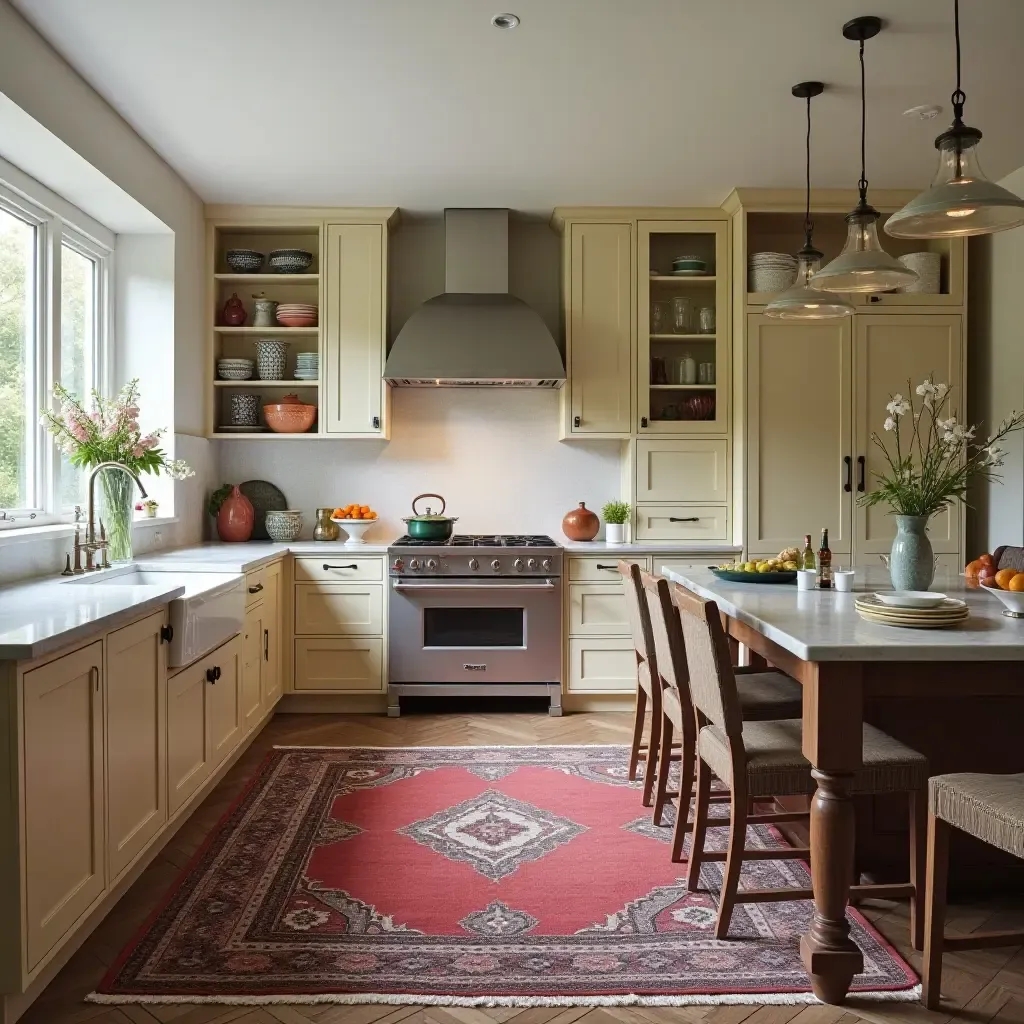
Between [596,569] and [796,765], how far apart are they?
2.42 m

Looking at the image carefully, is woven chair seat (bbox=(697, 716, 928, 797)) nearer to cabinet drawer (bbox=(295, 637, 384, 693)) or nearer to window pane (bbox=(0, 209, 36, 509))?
cabinet drawer (bbox=(295, 637, 384, 693))

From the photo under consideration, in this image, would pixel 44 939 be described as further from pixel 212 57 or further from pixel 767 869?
pixel 212 57

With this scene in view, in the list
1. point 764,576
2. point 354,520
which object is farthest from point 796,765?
point 354,520

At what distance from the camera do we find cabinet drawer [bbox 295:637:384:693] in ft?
14.9

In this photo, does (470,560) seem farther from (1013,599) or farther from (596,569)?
(1013,599)

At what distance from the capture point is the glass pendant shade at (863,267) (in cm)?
267

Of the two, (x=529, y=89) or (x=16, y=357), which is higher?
(x=529, y=89)

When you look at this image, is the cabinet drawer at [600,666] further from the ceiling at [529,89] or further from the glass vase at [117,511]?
the ceiling at [529,89]

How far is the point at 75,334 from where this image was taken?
4.02m

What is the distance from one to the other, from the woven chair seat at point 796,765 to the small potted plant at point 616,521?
245 cm

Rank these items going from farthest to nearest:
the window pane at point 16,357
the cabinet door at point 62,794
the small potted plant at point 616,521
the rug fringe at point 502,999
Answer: the small potted plant at point 616,521 < the window pane at point 16,357 < the rug fringe at point 502,999 < the cabinet door at point 62,794

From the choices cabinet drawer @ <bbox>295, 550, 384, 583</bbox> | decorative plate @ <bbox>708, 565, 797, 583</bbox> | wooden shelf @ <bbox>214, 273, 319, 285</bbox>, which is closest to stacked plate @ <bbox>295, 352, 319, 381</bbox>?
wooden shelf @ <bbox>214, 273, 319, 285</bbox>

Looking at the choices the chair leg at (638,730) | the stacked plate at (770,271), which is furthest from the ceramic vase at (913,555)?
the stacked plate at (770,271)

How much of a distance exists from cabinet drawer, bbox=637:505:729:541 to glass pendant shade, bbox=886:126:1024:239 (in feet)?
8.18
